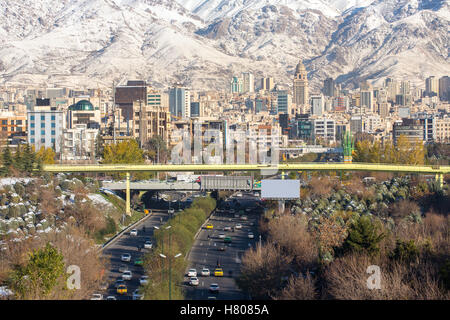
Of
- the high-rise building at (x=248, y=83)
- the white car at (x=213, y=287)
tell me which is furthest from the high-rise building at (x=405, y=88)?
the white car at (x=213, y=287)

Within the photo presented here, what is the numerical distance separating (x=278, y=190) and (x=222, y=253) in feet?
26.6

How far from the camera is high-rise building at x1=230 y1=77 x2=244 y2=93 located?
177000mm

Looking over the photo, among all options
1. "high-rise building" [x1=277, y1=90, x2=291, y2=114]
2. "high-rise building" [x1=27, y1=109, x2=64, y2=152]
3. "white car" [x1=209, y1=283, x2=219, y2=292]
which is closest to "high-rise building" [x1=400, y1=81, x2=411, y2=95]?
"high-rise building" [x1=277, y1=90, x2=291, y2=114]

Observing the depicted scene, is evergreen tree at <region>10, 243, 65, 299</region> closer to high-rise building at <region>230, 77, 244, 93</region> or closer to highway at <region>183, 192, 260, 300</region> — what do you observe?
highway at <region>183, 192, 260, 300</region>

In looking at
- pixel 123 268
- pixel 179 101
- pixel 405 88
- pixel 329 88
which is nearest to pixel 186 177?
pixel 123 268

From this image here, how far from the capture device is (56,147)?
54.0 metres

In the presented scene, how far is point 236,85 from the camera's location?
179 metres

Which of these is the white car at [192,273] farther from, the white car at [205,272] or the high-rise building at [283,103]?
the high-rise building at [283,103]

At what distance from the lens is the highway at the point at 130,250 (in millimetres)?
20688

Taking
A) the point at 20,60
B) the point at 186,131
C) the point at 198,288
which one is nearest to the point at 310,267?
the point at 198,288

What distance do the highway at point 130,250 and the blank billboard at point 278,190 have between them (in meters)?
4.83

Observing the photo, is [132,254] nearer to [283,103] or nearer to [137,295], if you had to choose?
[137,295]

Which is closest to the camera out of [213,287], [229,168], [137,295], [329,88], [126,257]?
[137,295]
